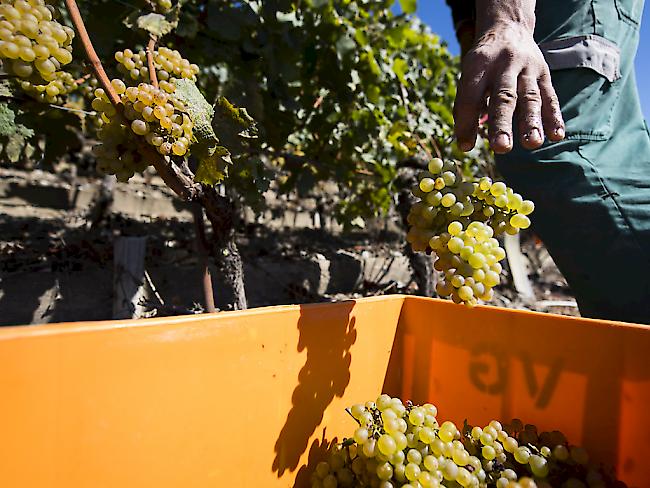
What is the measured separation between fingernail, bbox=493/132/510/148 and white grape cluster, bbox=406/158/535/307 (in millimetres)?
126

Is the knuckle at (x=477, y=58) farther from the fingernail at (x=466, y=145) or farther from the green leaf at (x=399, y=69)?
the green leaf at (x=399, y=69)

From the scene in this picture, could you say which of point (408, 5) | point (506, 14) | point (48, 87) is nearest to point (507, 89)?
point (506, 14)

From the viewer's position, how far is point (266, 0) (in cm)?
154

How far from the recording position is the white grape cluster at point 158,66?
3.01 ft

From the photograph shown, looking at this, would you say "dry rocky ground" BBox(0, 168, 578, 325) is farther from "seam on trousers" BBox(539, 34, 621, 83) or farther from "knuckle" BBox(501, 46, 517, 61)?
"seam on trousers" BBox(539, 34, 621, 83)

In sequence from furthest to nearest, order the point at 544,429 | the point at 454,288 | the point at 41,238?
the point at 41,238 → the point at 544,429 → the point at 454,288

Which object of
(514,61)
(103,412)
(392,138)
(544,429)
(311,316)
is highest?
(392,138)

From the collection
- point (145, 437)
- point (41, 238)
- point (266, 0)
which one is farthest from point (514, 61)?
point (41, 238)

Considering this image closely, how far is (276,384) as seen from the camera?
31.0 inches

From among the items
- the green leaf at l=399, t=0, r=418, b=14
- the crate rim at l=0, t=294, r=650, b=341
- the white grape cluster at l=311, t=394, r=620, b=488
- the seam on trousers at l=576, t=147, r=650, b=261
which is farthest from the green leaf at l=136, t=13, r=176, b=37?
the green leaf at l=399, t=0, r=418, b=14

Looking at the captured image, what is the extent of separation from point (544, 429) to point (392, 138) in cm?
178

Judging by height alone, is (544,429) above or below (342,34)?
below

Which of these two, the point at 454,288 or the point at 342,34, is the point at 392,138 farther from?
the point at 454,288

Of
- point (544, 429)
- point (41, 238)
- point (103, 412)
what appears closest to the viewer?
point (103, 412)
